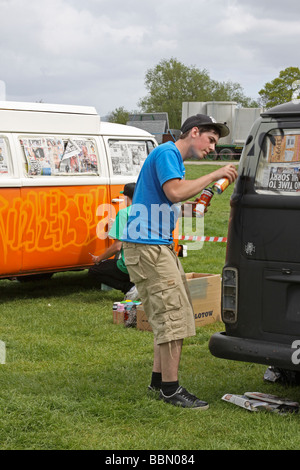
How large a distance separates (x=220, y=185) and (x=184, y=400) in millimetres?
1531

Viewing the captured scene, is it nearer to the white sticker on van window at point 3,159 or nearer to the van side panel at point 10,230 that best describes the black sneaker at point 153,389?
the van side panel at point 10,230

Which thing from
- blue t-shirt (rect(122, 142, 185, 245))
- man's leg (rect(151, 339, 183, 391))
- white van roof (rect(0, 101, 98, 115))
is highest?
white van roof (rect(0, 101, 98, 115))

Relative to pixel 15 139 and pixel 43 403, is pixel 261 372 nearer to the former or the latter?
pixel 43 403

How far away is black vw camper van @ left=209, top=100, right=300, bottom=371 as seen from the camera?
4855mm

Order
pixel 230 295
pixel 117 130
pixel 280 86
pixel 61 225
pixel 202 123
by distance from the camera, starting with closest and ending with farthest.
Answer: pixel 230 295
pixel 202 123
pixel 61 225
pixel 117 130
pixel 280 86

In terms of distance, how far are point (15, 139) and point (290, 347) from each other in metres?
5.14

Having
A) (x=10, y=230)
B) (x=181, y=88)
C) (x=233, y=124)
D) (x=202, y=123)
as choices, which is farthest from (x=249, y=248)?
(x=181, y=88)

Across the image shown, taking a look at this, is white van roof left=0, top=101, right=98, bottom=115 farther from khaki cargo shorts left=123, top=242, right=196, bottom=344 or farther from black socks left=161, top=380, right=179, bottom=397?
black socks left=161, top=380, right=179, bottom=397

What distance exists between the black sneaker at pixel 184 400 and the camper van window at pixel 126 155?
5180mm

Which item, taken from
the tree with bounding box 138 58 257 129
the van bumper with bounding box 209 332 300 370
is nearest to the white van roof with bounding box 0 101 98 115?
the van bumper with bounding box 209 332 300 370

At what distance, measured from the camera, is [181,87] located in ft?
259

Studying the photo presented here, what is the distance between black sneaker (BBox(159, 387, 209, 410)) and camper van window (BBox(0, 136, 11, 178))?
4388 millimetres

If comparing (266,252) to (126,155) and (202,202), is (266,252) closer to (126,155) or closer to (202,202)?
(202,202)
